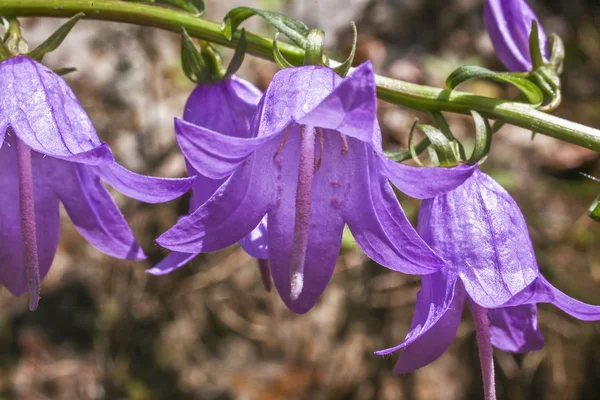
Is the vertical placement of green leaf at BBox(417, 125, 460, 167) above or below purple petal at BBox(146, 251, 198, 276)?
above

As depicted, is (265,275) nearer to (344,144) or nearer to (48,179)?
(344,144)

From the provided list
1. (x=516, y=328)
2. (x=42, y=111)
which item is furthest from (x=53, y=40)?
(x=516, y=328)

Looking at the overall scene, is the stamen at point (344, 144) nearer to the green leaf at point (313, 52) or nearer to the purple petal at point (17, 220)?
the green leaf at point (313, 52)

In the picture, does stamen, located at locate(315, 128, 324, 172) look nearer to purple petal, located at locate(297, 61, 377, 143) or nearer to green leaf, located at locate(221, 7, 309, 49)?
green leaf, located at locate(221, 7, 309, 49)

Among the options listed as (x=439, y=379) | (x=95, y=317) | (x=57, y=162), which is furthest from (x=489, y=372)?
(x=95, y=317)

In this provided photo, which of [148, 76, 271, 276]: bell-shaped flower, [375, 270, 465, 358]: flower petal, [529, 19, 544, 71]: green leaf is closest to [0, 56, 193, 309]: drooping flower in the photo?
[148, 76, 271, 276]: bell-shaped flower

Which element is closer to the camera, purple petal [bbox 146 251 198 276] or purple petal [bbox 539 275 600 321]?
purple petal [bbox 539 275 600 321]

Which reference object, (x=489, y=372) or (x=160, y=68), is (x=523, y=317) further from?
(x=160, y=68)
